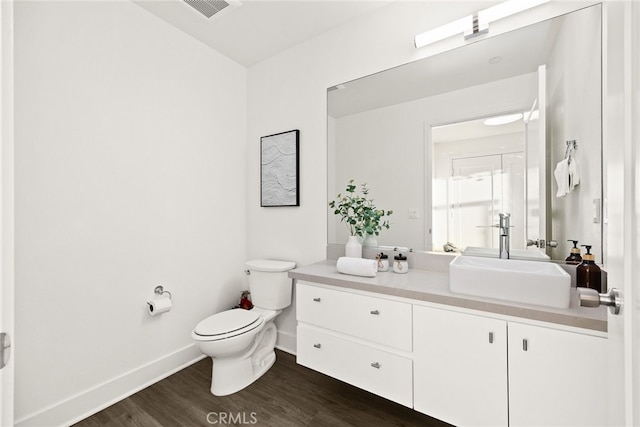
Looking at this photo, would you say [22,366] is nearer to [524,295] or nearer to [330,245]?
[330,245]

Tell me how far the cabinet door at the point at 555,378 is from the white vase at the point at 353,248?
94 cm

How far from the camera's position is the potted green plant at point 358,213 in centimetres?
197

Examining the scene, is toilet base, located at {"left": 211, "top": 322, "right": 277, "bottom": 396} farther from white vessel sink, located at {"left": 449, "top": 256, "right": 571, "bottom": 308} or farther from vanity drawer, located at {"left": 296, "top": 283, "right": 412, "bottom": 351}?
white vessel sink, located at {"left": 449, "top": 256, "right": 571, "bottom": 308}

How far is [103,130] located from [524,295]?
7.77ft

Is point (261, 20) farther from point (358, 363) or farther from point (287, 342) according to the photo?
point (287, 342)

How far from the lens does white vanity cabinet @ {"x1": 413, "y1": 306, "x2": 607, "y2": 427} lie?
3.34ft

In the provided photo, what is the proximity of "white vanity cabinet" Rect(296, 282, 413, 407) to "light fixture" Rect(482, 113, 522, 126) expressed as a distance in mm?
1111

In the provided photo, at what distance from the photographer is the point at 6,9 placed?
56 cm

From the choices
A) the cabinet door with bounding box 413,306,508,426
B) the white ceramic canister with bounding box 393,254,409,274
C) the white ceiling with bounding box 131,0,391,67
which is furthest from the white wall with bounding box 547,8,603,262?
the white ceiling with bounding box 131,0,391,67

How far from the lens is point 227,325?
1815mm

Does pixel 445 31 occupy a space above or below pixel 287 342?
above

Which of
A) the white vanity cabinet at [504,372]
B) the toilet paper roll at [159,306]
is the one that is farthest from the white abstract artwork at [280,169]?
the white vanity cabinet at [504,372]

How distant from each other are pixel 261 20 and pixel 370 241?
68.6 inches

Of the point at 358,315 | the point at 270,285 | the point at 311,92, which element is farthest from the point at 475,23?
the point at 270,285
